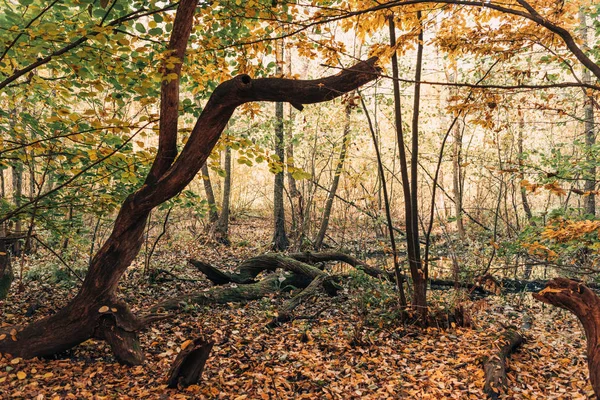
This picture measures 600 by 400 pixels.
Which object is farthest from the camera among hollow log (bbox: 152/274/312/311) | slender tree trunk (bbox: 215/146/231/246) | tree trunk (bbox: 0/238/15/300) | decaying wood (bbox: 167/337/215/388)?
slender tree trunk (bbox: 215/146/231/246)

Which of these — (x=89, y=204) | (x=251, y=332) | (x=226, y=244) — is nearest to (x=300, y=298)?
(x=251, y=332)

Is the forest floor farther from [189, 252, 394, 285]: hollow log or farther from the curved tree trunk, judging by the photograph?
[189, 252, 394, 285]: hollow log

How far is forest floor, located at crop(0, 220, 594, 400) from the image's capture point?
340cm

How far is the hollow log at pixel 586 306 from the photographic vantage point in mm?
2715

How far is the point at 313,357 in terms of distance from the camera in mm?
4152

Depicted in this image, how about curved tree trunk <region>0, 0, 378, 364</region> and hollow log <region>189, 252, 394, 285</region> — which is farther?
hollow log <region>189, 252, 394, 285</region>

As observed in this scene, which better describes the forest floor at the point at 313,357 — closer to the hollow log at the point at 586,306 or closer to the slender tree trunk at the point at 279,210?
the hollow log at the point at 586,306

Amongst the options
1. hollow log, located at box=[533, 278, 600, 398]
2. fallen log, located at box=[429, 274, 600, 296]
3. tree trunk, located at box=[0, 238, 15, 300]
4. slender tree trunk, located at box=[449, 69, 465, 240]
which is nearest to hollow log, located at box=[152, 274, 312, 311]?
tree trunk, located at box=[0, 238, 15, 300]

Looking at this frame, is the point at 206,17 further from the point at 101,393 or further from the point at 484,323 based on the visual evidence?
the point at 484,323

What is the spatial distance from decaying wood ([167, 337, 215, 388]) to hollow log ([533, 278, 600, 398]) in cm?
271

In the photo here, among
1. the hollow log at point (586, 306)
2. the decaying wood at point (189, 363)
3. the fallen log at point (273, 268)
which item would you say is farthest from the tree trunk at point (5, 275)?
the hollow log at point (586, 306)

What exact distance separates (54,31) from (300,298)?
4.22m

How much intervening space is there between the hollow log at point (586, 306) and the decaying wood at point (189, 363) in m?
2.71

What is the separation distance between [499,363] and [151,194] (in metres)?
3.65
